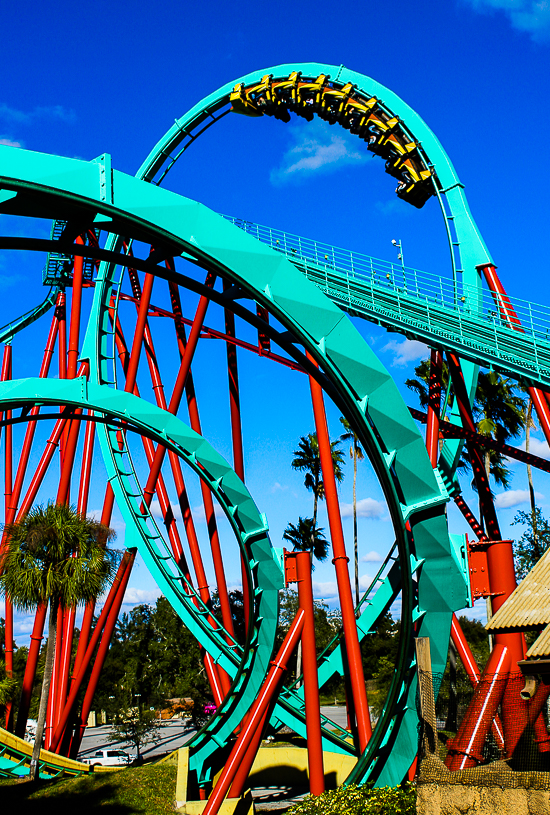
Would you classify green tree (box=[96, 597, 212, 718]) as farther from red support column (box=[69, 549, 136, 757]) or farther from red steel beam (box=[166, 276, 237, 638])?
red steel beam (box=[166, 276, 237, 638])

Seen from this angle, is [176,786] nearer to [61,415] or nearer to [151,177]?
[61,415]

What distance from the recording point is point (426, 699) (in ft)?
20.5

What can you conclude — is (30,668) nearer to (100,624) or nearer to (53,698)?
(53,698)

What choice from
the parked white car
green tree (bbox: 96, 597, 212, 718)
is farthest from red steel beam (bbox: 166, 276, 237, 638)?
green tree (bbox: 96, 597, 212, 718)

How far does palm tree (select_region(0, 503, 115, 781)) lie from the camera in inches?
517

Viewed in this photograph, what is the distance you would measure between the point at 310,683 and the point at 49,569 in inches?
241

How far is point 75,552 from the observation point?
13.8 meters

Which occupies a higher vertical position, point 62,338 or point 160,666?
point 62,338

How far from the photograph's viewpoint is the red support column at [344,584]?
9.40 m

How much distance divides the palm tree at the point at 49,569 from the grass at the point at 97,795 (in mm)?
631

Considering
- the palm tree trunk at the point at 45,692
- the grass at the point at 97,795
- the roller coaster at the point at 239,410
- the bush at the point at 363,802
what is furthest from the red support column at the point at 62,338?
the bush at the point at 363,802

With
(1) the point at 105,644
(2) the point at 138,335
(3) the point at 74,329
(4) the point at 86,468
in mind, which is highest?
(3) the point at 74,329

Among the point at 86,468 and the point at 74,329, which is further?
the point at 86,468

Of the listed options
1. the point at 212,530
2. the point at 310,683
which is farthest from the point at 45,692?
the point at 310,683
